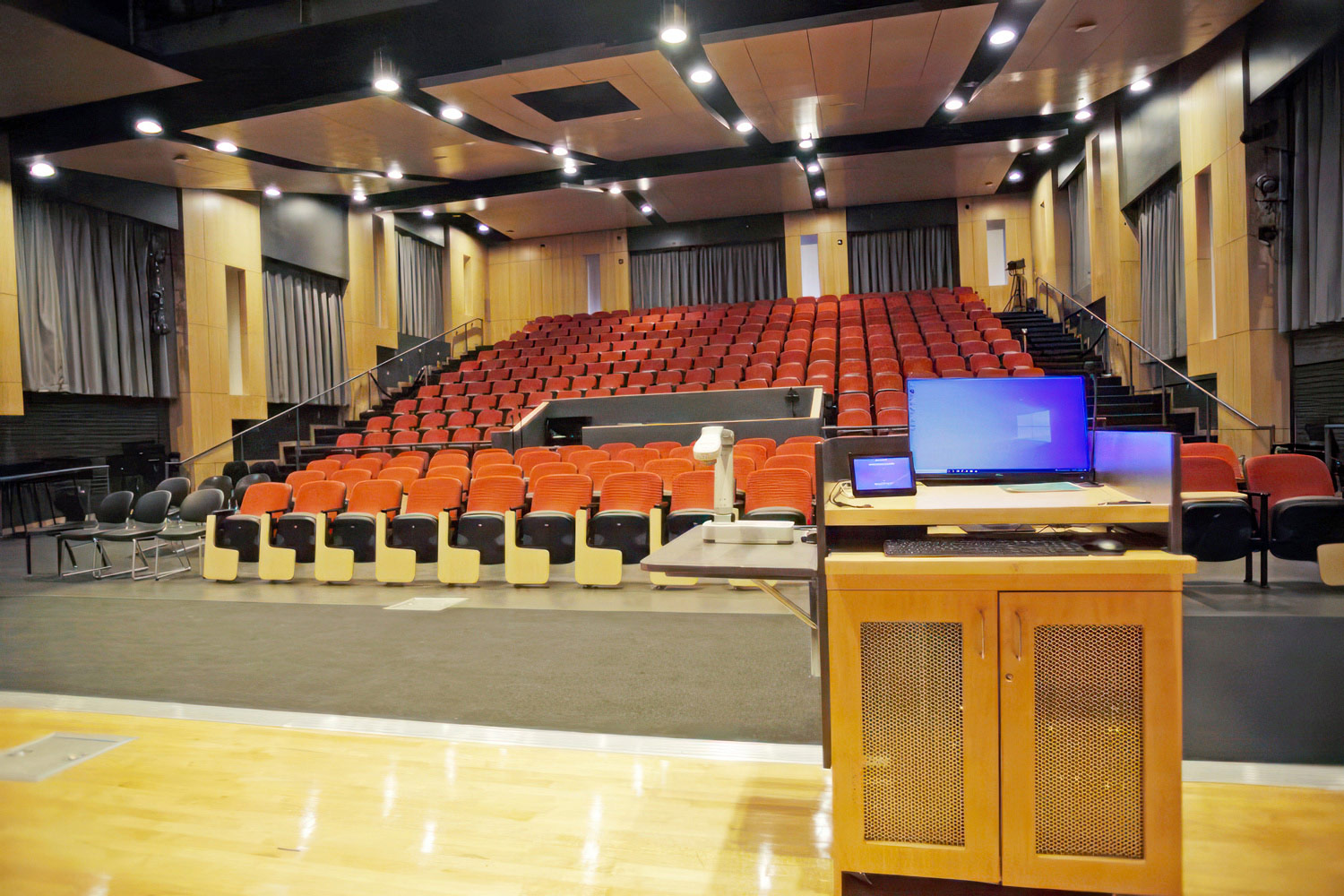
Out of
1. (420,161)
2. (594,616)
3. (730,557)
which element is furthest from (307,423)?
(730,557)

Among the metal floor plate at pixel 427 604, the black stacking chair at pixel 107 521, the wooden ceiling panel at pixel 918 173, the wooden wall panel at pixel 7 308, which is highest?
the wooden ceiling panel at pixel 918 173

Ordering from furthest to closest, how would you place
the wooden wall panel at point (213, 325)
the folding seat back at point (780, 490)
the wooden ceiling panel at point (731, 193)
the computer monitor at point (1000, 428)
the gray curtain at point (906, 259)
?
the gray curtain at point (906, 259) → the wooden ceiling panel at point (731, 193) → the wooden wall panel at point (213, 325) → the folding seat back at point (780, 490) → the computer monitor at point (1000, 428)

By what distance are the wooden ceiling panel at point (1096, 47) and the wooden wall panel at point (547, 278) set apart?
7.49 meters

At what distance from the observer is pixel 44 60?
22.6 feet

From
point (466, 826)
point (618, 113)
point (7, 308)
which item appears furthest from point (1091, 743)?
point (7, 308)

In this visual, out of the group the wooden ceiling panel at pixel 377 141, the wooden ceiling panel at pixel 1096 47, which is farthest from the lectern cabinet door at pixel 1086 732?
the wooden ceiling panel at pixel 377 141

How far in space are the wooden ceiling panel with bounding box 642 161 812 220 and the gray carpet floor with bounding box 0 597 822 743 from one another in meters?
9.27

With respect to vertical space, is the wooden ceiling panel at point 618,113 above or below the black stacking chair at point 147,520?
above

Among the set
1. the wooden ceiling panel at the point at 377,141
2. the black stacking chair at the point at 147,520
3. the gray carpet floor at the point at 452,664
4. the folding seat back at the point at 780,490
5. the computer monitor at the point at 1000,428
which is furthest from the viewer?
the wooden ceiling panel at the point at 377,141

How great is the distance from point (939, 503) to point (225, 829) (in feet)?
6.26

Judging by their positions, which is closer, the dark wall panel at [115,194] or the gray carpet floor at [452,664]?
the gray carpet floor at [452,664]

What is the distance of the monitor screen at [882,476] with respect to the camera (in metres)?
1.82

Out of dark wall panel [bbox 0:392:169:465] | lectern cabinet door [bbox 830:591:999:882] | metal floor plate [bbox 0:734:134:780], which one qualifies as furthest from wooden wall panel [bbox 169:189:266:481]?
lectern cabinet door [bbox 830:591:999:882]

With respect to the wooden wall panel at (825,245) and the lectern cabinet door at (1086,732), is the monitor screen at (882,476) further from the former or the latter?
the wooden wall panel at (825,245)
